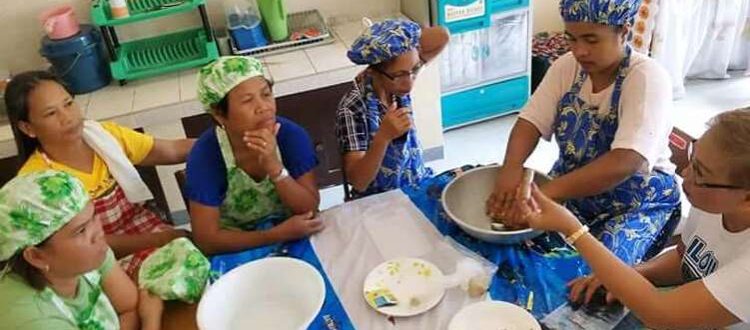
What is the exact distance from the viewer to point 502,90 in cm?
330

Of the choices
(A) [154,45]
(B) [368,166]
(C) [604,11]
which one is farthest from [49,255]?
(A) [154,45]

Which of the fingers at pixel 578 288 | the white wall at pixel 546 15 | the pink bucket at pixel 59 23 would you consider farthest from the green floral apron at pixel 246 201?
the white wall at pixel 546 15

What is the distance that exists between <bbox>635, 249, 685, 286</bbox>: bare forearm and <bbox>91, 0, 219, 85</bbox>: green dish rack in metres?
1.99

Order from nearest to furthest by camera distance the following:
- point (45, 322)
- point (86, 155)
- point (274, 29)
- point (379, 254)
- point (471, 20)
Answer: point (45, 322) → point (379, 254) → point (86, 155) → point (274, 29) → point (471, 20)

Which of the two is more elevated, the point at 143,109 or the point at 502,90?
the point at 143,109

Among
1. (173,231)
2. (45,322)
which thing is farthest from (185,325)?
(173,231)

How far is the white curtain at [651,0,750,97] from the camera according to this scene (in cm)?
321

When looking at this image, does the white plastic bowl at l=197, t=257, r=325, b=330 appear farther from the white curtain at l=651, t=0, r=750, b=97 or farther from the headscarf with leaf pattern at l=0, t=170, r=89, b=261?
the white curtain at l=651, t=0, r=750, b=97

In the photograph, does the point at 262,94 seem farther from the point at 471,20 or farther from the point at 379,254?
the point at 471,20

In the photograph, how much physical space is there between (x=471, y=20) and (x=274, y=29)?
0.97m

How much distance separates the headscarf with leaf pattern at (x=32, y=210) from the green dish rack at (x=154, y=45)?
5.25 feet

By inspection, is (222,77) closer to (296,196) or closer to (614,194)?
(296,196)

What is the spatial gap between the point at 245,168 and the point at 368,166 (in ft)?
1.10

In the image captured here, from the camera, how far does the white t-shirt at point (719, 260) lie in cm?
99
